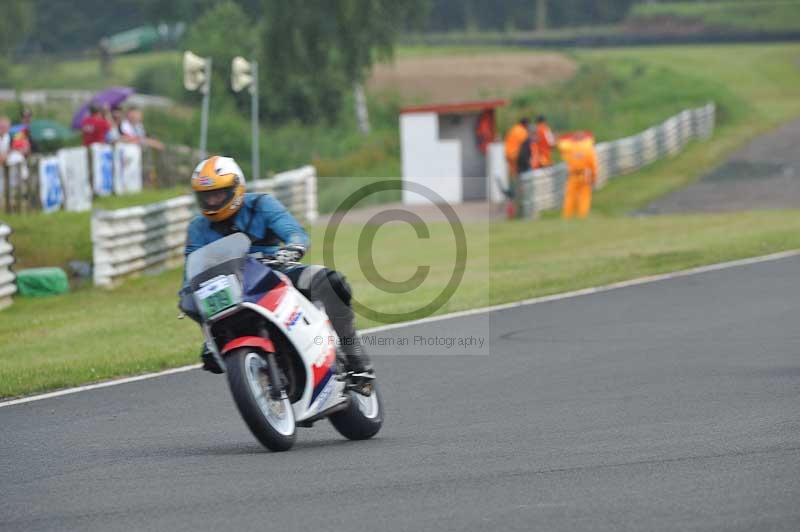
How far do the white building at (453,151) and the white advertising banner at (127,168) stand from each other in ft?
33.4

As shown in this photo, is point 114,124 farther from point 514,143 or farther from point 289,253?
point 289,253

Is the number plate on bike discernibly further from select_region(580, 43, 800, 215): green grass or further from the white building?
the white building

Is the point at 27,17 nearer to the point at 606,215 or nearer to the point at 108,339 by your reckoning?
the point at 606,215

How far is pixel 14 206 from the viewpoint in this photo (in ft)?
69.2

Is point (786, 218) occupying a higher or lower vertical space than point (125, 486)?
lower

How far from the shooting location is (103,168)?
23.4 meters

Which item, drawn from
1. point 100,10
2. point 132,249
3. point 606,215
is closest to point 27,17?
point 100,10

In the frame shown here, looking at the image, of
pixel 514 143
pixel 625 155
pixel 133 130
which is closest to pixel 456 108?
pixel 625 155

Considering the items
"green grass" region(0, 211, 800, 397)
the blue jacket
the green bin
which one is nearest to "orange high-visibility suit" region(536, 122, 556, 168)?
"green grass" region(0, 211, 800, 397)

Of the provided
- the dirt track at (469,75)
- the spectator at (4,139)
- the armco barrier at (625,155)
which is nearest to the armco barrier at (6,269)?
the spectator at (4,139)

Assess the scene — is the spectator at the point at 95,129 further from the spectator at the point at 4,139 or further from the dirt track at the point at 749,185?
the dirt track at the point at 749,185

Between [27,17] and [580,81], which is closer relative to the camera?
[580,81]

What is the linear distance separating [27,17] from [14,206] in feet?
227

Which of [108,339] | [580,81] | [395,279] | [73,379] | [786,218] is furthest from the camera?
[580,81]
